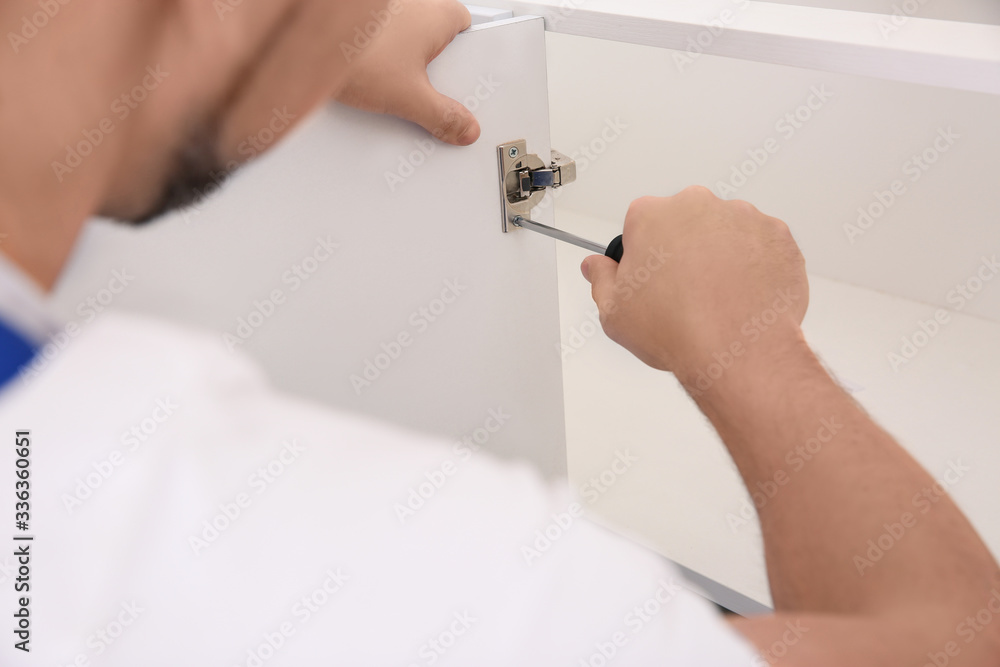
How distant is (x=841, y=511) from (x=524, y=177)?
1.61ft

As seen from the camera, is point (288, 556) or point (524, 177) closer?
point (288, 556)

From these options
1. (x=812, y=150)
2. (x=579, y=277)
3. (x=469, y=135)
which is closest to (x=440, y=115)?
(x=469, y=135)

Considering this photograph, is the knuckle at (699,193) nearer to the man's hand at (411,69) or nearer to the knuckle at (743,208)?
the knuckle at (743,208)

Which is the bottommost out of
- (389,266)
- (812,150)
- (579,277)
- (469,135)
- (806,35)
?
(579,277)

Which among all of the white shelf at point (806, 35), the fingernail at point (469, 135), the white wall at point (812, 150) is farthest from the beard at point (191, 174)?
the white wall at point (812, 150)

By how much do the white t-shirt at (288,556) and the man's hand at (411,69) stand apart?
38 cm

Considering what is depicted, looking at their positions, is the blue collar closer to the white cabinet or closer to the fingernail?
the white cabinet

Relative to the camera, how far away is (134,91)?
12.4 inches

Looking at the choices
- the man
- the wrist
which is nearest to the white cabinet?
the man

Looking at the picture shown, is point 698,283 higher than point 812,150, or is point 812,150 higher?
point 698,283

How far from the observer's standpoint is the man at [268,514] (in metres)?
0.25

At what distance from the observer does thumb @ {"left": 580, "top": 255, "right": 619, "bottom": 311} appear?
58cm

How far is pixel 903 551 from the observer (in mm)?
340

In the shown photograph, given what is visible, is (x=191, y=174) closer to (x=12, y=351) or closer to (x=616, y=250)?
(x=12, y=351)
